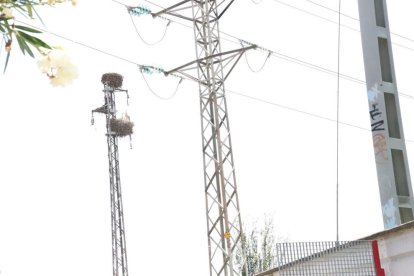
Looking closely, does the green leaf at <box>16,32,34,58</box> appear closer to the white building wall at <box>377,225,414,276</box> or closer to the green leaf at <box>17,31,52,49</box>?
the green leaf at <box>17,31,52,49</box>

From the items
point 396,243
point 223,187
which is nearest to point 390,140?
point 223,187

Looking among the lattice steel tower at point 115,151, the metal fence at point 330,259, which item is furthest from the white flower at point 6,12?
the lattice steel tower at point 115,151

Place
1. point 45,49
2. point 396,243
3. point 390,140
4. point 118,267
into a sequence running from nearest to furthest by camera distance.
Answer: point 45,49, point 396,243, point 390,140, point 118,267

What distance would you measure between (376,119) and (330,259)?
5.68 meters

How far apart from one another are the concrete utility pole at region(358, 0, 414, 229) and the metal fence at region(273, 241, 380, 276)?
4355 mm

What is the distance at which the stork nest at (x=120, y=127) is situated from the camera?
28062 millimetres

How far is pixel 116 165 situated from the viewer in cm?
2758

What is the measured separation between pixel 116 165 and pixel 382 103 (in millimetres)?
14863

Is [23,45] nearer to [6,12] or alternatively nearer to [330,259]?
[6,12]

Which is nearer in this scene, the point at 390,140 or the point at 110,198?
the point at 390,140

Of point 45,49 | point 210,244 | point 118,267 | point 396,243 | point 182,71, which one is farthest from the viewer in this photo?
point 118,267

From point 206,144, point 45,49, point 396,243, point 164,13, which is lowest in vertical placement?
point 45,49

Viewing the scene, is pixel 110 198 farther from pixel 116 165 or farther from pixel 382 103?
pixel 382 103

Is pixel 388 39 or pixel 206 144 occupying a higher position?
pixel 388 39
